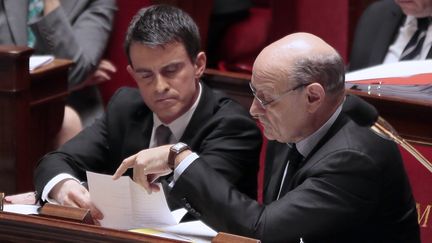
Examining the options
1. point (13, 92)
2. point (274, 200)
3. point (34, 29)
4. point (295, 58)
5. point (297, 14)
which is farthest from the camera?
point (297, 14)

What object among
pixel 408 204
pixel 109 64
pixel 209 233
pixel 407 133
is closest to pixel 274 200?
pixel 209 233

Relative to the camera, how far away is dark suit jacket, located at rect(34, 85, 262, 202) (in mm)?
1886

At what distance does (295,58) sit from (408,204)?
329 mm

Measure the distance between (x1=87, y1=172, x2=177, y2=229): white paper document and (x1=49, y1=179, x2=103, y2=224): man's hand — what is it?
0.02 m

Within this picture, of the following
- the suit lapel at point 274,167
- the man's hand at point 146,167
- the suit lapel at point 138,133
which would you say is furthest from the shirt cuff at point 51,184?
the suit lapel at point 274,167

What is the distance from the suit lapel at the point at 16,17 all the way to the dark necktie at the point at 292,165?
1.48m

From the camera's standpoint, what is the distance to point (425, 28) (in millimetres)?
2566

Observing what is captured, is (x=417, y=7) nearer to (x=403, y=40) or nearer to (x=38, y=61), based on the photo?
(x=403, y=40)

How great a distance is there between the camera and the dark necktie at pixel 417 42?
101 inches

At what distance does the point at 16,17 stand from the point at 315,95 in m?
1.59

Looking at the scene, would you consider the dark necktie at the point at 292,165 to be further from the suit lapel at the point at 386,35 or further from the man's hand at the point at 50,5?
the man's hand at the point at 50,5

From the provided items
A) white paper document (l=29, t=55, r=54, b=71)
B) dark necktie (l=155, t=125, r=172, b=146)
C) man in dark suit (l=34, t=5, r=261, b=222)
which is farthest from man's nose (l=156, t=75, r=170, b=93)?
white paper document (l=29, t=55, r=54, b=71)

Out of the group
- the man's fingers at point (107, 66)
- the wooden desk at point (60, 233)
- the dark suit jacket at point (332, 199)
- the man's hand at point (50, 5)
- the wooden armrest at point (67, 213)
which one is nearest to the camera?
the wooden desk at point (60, 233)

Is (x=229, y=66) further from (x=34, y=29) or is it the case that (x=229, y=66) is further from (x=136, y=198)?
(x=136, y=198)
